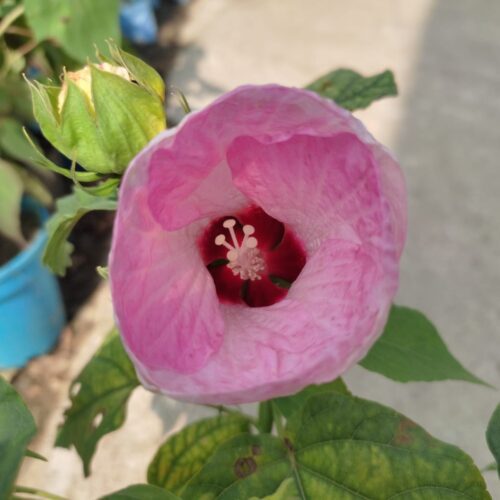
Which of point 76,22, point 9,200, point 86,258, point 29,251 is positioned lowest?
point 86,258

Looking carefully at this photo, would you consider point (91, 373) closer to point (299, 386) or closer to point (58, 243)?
point (58, 243)

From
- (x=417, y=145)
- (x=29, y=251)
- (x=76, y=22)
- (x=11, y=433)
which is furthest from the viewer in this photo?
(x=417, y=145)

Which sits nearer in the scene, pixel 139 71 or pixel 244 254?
pixel 139 71

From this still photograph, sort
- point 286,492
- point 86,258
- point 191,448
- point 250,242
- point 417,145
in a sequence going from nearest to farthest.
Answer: point 286,492
point 250,242
point 191,448
point 86,258
point 417,145

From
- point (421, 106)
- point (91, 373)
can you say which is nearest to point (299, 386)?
point (91, 373)

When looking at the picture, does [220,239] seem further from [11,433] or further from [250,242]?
[11,433]

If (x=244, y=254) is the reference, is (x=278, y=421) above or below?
below

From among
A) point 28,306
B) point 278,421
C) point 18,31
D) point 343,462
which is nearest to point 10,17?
point 18,31
